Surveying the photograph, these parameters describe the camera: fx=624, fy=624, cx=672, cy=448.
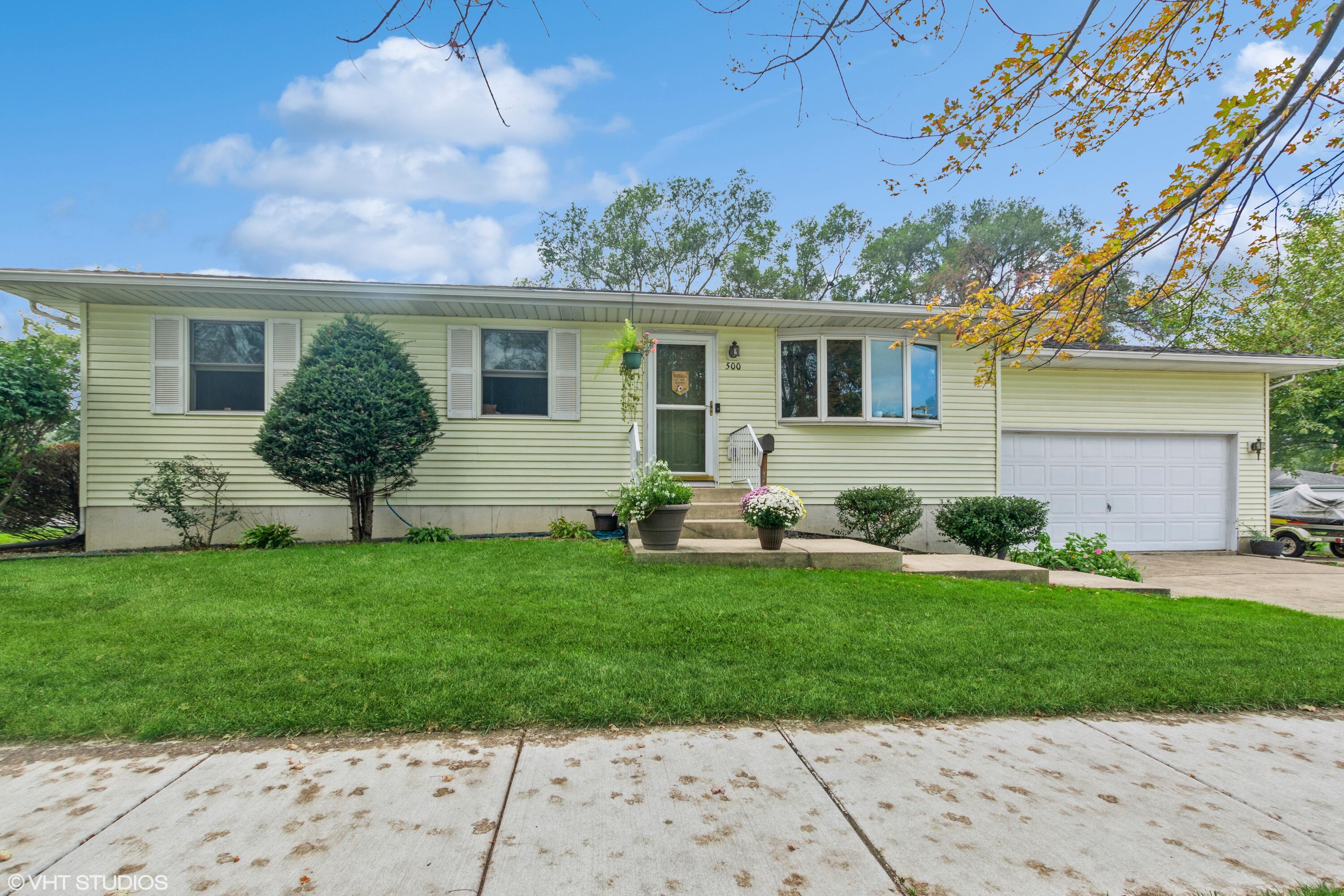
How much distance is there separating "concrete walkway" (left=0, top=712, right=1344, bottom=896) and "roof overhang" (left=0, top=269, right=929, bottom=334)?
6106 millimetres

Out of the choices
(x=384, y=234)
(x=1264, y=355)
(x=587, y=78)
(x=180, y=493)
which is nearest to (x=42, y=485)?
(x=180, y=493)

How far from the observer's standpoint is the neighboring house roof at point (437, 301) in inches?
289

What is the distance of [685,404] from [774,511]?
129 inches

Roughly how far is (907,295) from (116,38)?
1991 centimetres

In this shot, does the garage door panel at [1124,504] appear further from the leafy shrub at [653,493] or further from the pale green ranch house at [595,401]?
the leafy shrub at [653,493]

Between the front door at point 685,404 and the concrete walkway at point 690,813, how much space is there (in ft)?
21.0

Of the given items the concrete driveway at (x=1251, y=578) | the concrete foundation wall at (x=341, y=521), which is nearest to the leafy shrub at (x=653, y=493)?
the concrete foundation wall at (x=341, y=521)

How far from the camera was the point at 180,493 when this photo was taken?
746 cm

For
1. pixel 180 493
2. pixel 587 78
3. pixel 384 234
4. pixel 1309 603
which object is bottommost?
pixel 1309 603

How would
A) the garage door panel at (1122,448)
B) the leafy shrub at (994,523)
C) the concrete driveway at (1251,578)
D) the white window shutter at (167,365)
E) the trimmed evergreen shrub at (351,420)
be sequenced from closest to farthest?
the concrete driveway at (1251,578) → the trimmed evergreen shrub at (351,420) → the white window shutter at (167,365) → the leafy shrub at (994,523) → the garage door panel at (1122,448)

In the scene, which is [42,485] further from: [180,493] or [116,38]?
[116,38]

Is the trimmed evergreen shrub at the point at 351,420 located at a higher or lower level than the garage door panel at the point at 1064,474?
higher

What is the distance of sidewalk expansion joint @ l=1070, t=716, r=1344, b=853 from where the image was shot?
74.6 inches

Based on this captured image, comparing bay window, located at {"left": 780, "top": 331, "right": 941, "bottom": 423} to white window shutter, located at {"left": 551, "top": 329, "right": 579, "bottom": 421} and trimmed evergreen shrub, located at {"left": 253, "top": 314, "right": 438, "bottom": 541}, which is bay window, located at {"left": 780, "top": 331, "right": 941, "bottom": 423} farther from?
trimmed evergreen shrub, located at {"left": 253, "top": 314, "right": 438, "bottom": 541}
